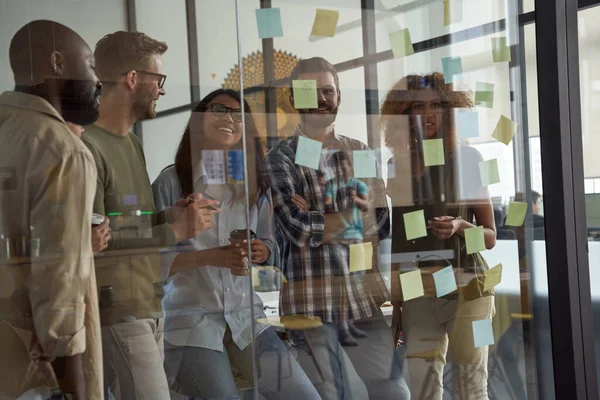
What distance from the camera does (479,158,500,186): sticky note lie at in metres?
2.67

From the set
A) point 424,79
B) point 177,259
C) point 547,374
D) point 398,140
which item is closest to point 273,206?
point 177,259

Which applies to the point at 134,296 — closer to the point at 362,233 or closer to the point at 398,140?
the point at 362,233

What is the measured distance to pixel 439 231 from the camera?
261 cm

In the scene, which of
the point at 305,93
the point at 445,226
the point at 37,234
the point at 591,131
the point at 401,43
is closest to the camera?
the point at 37,234

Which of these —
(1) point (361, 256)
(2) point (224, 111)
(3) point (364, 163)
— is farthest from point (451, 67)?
(2) point (224, 111)

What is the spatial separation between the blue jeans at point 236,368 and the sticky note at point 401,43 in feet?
3.35

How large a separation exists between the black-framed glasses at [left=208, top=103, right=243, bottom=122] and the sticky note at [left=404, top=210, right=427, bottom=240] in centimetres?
70

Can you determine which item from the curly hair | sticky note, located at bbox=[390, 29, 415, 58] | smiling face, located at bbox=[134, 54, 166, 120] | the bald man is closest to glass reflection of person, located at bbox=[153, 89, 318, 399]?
smiling face, located at bbox=[134, 54, 166, 120]

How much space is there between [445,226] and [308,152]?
1.95ft

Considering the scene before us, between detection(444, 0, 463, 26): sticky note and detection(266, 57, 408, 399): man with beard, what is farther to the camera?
detection(444, 0, 463, 26): sticky note

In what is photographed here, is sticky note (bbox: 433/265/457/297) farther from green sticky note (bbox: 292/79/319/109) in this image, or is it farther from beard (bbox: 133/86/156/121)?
beard (bbox: 133/86/156/121)

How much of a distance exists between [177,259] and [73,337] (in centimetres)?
37

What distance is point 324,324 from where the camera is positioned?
7.93 feet

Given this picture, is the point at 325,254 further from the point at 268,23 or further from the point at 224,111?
the point at 268,23
